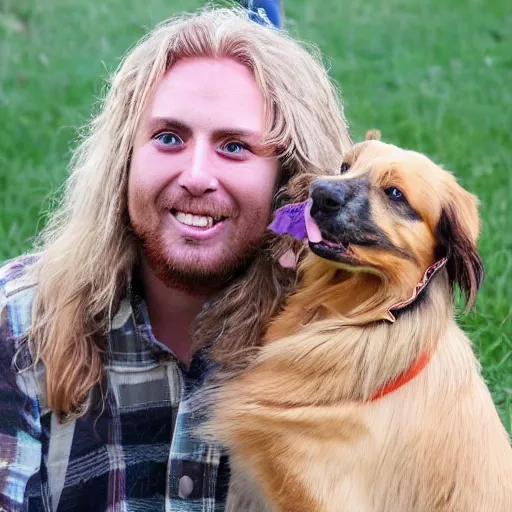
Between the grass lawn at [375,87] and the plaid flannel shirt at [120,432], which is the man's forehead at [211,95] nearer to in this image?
the plaid flannel shirt at [120,432]

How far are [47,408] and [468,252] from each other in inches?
57.2

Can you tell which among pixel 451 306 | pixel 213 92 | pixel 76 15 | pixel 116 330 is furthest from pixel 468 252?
pixel 76 15

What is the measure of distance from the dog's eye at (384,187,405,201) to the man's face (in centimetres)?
54

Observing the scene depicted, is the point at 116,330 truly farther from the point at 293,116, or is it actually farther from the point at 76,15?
the point at 76,15

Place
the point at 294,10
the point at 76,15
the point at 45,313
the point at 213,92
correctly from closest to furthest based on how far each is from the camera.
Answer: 1. the point at 213,92
2. the point at 45,313
3. the point at 76,15
4. the point at 294,10

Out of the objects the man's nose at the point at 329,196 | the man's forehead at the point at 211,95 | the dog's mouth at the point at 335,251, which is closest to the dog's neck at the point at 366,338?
the dog's mouth at the point at 335,251

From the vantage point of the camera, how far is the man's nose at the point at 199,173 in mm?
2793

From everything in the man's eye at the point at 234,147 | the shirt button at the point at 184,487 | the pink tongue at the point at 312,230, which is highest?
the man's eye at the point at 234,147

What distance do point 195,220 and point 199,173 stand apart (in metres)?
0.17

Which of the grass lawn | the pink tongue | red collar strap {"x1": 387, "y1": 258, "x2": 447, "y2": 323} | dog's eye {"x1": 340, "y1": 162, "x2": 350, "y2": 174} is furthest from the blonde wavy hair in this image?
the grass lawn

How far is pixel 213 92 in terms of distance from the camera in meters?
2.87

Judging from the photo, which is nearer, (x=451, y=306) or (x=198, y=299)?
(x=451, y=306)

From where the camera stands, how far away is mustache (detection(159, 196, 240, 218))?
2.85m

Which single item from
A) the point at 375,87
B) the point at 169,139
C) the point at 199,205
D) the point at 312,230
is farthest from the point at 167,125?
the point at 375,87
